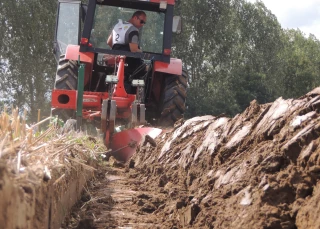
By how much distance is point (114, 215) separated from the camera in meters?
5.00

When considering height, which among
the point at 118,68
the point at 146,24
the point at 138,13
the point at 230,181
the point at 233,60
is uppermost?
the point at 233,60

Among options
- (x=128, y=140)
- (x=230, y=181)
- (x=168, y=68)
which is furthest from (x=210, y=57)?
(x=230, y=181)

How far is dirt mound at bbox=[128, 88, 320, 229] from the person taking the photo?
3.42m

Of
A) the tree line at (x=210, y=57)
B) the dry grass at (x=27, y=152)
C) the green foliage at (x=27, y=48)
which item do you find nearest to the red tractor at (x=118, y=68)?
the dry grass at (x=27, y=152)

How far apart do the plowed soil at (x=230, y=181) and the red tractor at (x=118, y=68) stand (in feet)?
8.78

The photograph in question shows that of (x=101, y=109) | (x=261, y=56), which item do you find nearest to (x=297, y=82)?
(x=261, y=56)

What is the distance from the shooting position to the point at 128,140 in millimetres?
8891

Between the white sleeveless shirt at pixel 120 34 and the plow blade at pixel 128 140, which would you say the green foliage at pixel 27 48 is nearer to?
the white sleeveless shirt at pixel 120 34

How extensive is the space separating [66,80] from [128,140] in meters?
1.80

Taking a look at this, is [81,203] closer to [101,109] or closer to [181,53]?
[101,109]

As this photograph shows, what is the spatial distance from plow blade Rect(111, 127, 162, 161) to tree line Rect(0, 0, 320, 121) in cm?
1627

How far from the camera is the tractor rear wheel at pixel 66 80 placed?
10016 mm

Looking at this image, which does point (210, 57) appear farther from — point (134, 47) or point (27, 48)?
point (134, 47)

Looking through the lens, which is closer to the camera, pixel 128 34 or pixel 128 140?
pixel 128 140
